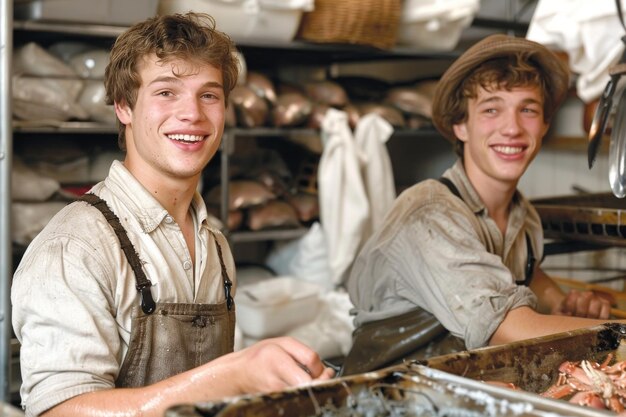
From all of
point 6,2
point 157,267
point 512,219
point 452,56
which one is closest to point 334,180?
point 452,56

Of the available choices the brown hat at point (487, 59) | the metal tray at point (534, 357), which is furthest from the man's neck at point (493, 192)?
the metal tray at point (534, 357)

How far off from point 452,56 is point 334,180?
1.15 meters

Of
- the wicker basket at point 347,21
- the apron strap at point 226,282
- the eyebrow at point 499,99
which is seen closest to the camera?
the apron strap at point 226,282

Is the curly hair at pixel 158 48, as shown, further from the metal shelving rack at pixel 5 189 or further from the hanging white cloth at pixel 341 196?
the hanging white cloth at pixel 341 196

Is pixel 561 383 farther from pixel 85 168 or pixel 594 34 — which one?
pixel 85 168

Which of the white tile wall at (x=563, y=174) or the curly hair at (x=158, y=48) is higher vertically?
the curly hair at (x=158, y=48)

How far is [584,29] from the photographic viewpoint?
10.8ft

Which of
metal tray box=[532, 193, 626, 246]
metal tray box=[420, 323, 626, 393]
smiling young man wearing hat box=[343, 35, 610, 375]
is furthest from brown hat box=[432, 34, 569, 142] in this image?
metal tray box=[420, 323, 626, 393]

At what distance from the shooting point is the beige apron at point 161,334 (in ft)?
5.63

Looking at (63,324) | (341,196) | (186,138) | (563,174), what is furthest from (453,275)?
(563,174)

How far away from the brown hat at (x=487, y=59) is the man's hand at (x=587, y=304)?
2.08 ft

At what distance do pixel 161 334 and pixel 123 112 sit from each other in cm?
51

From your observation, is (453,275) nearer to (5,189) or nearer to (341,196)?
(5,189)

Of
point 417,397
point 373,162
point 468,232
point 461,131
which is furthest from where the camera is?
point 373,162
